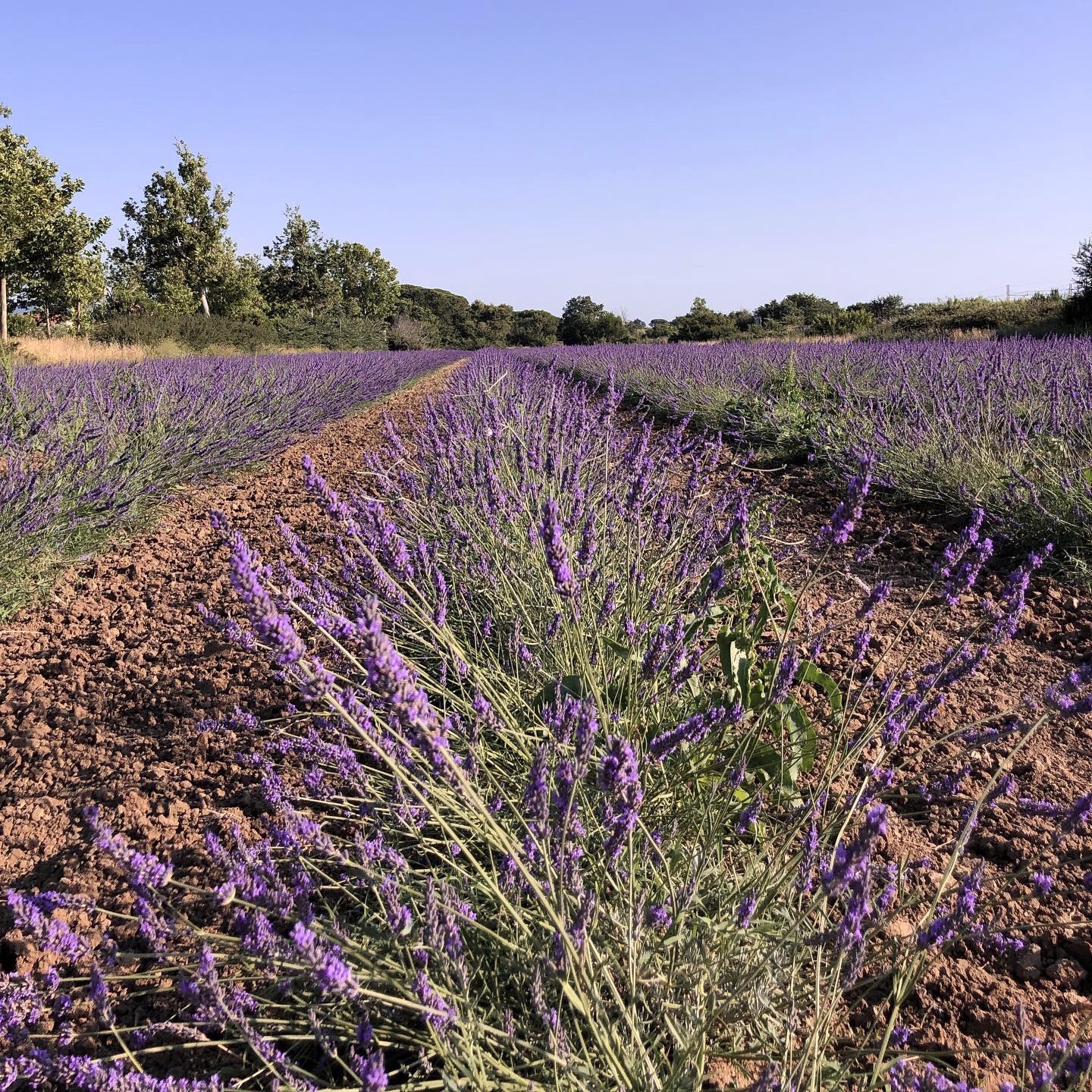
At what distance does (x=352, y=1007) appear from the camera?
1146mm

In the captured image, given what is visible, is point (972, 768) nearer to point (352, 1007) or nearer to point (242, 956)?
point (352, 1007)

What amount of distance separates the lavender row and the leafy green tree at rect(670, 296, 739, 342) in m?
21.0

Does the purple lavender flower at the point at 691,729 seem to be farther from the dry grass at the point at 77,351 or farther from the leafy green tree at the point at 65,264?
the leafy green tree at the point at 65,264

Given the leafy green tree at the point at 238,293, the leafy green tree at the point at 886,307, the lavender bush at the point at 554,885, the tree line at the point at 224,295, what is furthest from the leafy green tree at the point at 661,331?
the lavender bush at the point at 554,885

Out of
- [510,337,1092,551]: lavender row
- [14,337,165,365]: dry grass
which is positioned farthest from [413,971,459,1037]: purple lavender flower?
[14,337,165,365]: dry grass

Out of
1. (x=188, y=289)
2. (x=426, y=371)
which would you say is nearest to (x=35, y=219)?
(x=188, y=289)

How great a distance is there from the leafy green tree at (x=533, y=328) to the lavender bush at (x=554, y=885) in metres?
37.5

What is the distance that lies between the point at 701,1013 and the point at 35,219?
24886 mm

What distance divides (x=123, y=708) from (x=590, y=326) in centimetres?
3851

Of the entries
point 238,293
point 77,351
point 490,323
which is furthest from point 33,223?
point 490,323

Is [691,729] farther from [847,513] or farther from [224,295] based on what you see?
[224,295]

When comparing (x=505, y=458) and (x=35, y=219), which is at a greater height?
(x=35, y=219)

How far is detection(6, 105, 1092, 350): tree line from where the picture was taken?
1969 cm

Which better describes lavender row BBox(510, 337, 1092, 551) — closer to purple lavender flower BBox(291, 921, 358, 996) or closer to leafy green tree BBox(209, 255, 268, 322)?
purple lavender flower BBox(291, 921, 358, 996)
